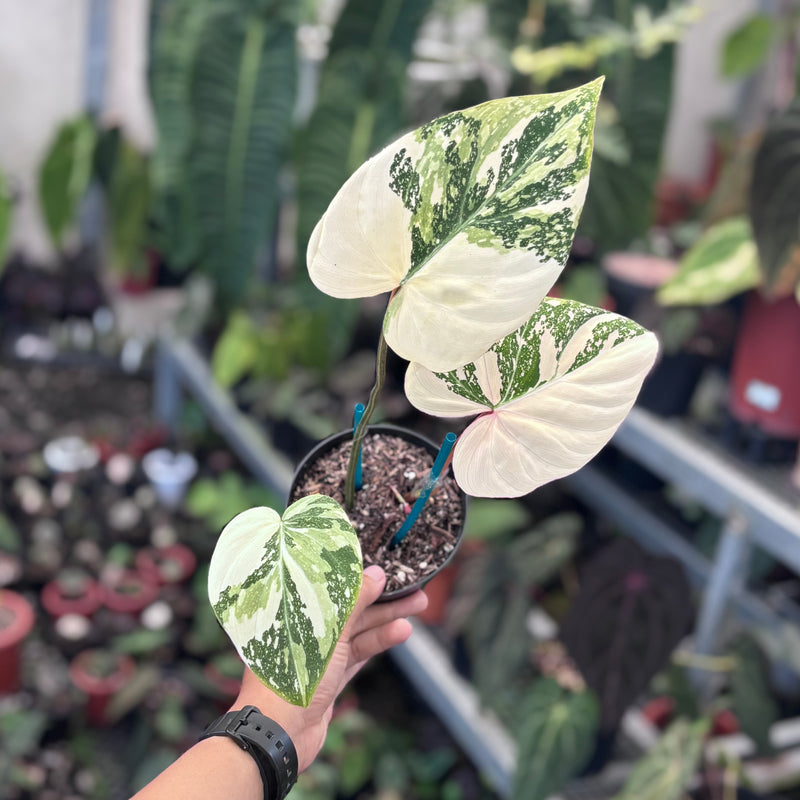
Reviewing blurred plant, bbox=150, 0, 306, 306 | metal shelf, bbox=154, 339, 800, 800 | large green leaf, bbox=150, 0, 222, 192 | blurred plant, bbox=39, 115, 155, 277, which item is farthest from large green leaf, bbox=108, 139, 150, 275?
metal shelf, bbox=154, 339, 800, 800

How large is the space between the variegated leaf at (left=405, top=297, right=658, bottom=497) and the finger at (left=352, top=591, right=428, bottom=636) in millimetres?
179

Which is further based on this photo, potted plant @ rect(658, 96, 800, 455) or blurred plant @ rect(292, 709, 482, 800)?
blurred plant @ rect(292, 709, 482, 800)

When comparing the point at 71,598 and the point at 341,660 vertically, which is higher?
the point at 341,660

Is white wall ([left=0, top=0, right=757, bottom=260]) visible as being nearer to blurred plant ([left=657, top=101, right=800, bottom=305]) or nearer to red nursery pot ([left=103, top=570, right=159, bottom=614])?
red nursery pot ([left=103, top=570, right=159, bottom=614])

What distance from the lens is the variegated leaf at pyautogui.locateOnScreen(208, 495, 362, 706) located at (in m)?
0.48

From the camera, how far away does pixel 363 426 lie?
0.61 metres

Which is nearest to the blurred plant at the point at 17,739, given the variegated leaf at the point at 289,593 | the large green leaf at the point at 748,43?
the variegated leaf at the point at 289,593

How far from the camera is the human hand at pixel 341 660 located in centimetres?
68

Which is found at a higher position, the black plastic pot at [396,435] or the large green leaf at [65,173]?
the black plastic pot at [396,435]

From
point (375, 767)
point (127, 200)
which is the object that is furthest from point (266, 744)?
point (127, 200)

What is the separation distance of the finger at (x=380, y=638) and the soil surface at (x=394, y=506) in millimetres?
77

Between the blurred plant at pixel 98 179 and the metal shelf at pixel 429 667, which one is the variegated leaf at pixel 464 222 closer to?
the metal shelf at pixel 429 667

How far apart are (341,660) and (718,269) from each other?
802 mm

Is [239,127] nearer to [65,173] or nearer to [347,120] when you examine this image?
[347,120]
